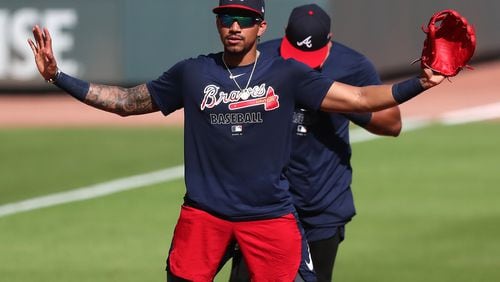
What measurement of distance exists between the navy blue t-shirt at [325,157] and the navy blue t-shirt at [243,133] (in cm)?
93

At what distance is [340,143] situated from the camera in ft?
29.2

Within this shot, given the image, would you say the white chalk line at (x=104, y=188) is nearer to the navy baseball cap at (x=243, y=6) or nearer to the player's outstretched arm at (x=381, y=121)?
the player's outstretched arm at (x=381, y=121)

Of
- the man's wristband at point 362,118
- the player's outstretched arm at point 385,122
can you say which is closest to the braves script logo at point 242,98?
the man's wristband at point 362,118

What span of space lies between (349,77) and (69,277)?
3.78 m

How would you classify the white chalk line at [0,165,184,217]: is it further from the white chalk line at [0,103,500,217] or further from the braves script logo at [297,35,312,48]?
the braves script logo at [297,35,312,48]

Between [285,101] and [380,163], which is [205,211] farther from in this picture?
[380,163]

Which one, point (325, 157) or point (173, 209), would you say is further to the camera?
point (173, 209)

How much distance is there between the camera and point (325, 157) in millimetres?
8820

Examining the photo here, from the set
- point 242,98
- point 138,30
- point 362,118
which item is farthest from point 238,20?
point 138,30

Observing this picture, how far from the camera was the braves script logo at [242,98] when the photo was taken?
763 cm

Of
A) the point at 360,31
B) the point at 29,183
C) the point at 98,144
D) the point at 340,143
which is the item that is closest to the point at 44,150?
the point at 98,144

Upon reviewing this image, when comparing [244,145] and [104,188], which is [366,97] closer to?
[244,145]

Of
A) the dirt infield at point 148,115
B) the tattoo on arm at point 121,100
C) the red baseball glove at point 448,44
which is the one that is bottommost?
the dirt infield at point 148,115

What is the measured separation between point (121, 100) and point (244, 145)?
0.97 meters
